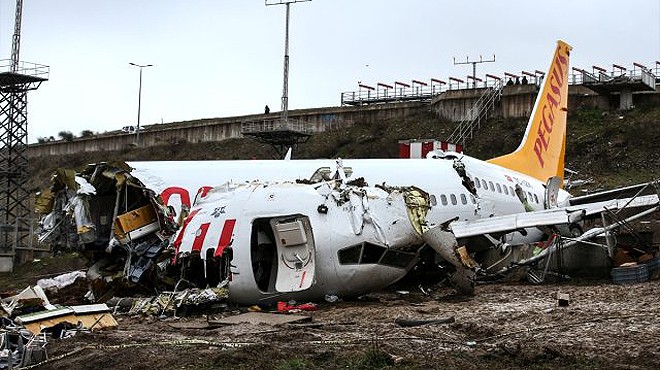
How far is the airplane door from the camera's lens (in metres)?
16.5

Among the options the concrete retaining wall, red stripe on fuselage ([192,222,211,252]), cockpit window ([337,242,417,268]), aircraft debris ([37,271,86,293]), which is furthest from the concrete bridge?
red stripe on fuselage ([192,222,211,252])

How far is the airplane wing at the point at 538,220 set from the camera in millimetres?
19406

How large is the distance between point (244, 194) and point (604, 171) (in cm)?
3577

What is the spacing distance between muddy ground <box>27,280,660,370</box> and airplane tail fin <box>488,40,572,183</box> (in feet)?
46.7

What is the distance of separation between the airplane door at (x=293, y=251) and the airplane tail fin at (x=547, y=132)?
13.5 meters

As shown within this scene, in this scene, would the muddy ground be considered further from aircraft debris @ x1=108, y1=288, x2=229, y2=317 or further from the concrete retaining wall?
the concrete retaining wall

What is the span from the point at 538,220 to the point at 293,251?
6292 millimetres

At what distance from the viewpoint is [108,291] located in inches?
730

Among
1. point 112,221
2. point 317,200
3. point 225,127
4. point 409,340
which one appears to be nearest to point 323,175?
point 317,200

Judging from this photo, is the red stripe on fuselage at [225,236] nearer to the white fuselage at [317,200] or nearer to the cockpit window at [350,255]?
the white fuselage at [317,200]

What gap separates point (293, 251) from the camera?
55.1 feet

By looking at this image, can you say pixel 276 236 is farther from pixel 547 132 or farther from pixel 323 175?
pixel 547 132

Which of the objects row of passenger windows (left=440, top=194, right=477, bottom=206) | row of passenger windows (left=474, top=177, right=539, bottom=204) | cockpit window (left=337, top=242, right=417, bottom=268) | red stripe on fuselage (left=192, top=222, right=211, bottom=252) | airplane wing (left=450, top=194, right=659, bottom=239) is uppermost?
row of passenger windows (left=474, top=177, right=539, bottom=204)

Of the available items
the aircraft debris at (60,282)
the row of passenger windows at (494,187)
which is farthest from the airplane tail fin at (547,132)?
the aircraft debris at (60,282)
